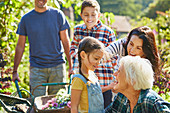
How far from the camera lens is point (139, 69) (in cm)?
209

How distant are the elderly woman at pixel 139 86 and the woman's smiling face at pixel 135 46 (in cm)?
55

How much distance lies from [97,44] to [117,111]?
0.66 metres

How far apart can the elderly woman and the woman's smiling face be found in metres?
0.55

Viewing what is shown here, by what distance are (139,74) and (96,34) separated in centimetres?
131

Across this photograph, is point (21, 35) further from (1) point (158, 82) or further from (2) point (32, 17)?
(1) point (158, 82)

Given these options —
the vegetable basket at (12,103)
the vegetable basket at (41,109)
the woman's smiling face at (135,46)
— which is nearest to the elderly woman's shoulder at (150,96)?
the woman's smiling face at (135,46)

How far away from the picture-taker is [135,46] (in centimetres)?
276

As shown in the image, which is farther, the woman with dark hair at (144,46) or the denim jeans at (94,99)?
the woman with dark hair at (144,46)

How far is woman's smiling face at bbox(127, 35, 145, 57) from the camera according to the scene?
273 cm

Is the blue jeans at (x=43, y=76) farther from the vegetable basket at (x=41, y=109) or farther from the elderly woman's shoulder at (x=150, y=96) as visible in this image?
the elderly woman's shoulder at (x=150, y=96)

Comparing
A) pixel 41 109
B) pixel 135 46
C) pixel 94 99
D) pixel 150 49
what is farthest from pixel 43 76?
pixel 150 49

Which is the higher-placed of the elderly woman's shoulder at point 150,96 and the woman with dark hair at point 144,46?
the woman with dark hair at point 144,46

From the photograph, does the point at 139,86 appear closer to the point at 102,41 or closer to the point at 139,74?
the point at 139,74

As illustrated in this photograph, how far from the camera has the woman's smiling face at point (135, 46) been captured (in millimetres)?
2727
